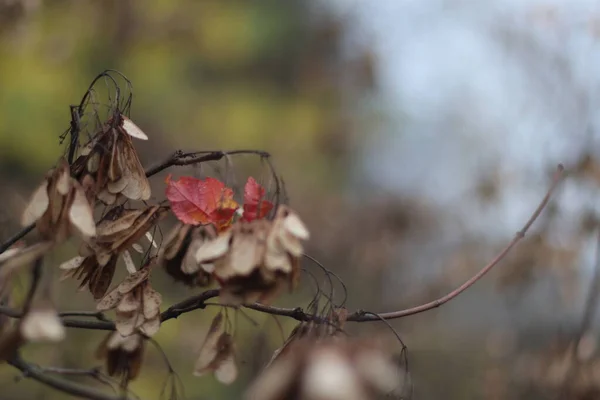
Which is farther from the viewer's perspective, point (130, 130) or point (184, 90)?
point (184, 90)

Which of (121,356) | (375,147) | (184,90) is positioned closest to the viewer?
(121,356)

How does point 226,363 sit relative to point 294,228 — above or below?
below

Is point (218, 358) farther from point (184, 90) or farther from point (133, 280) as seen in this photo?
point (184, 90)

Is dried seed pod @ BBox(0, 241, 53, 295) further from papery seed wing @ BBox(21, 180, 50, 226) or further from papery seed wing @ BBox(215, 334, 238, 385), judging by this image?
papery seed wing @ BBox(215, 334, 238, 385)

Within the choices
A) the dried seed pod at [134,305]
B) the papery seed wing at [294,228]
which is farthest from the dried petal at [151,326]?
the papery seed wing at [294,228]

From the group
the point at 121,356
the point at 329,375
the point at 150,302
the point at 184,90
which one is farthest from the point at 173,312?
the point at 184,90

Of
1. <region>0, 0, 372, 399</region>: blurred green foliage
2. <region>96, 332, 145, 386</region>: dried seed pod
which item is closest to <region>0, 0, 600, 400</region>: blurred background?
<region>0, 0, 372, 399</region>: blurred green foliage
